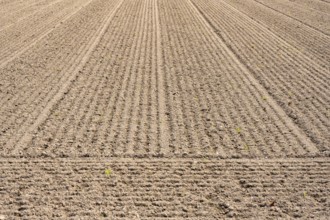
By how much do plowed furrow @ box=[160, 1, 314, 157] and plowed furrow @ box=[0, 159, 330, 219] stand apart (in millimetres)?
456

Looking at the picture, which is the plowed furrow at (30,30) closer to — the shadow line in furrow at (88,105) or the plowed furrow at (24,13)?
the plowed furrow at (24,13)

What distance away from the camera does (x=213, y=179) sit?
231 inches

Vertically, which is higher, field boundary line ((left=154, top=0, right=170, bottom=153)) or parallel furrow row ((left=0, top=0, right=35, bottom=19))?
parallel furrow row ((left=0, top=0, right=35, bottom=19))

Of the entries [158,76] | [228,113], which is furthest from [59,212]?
[158,76]

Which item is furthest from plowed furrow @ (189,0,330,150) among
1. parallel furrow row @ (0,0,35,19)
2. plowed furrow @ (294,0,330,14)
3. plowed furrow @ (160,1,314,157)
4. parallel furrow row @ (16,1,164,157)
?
parallel furrow row @ (0,0,35,19)

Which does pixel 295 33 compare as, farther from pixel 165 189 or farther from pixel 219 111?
pixel 165 189

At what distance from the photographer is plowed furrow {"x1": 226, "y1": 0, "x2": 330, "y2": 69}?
12.2 metres

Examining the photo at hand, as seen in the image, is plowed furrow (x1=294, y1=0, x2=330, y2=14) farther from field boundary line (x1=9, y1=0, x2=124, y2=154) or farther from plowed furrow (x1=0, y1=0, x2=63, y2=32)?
plowed furrow (x1=0, y1=0, x2=63, y2=32)

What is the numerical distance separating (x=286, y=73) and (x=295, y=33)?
17.2ft

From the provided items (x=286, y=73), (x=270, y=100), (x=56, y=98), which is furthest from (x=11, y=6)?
(x=270, y=100)

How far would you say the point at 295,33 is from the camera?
48.5 feet

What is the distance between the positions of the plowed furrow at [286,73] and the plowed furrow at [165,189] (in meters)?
1.50

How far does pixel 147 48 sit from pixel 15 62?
431cm

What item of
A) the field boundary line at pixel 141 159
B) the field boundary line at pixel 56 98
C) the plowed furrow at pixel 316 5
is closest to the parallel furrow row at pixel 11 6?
the field boundary line at pixel 56 98
